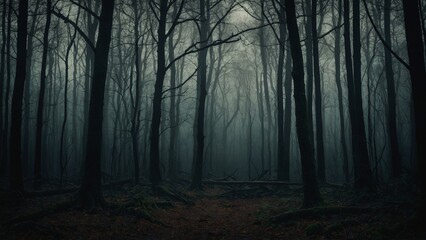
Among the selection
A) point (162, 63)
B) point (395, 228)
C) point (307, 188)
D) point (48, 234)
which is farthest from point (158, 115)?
point (395, 228)

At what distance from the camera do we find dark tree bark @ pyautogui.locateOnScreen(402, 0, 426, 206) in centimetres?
508

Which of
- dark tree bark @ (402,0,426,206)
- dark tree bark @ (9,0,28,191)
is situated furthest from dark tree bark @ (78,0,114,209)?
dark tree bark @ (402,0,426,206)

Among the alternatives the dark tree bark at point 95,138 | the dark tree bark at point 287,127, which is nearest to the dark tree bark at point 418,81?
the dark tree bark at point 95,138

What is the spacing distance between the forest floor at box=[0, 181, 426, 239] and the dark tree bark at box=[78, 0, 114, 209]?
0.39m

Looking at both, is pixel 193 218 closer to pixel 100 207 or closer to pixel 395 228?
pixel 100 207

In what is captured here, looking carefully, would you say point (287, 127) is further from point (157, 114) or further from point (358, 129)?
point (157, 114)

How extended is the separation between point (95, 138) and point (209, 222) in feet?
11.0

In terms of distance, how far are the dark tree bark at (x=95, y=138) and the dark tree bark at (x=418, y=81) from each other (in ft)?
20.8

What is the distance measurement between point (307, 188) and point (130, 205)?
4.22m

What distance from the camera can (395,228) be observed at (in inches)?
197

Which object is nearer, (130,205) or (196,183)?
(130,205)

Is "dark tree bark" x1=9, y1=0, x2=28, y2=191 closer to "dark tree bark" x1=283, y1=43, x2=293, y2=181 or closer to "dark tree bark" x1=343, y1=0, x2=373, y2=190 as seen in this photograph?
"dark tree bark" x1=343, y1=0, x2=373, y2=190

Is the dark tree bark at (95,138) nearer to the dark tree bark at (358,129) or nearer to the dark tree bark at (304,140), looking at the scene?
the dark tree bark at (304,140)

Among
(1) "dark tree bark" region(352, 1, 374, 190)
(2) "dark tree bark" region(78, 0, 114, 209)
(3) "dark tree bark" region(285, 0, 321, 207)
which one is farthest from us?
(1) "dark tree bark" region(352, 1, 374, 190)
